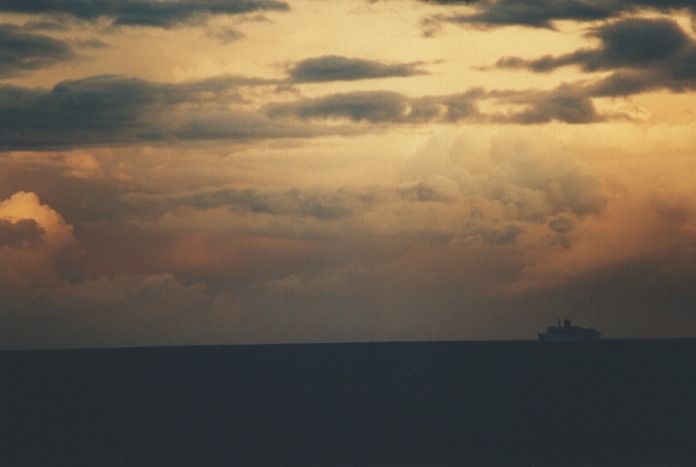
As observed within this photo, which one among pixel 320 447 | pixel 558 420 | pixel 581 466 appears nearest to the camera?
pixel 581 466

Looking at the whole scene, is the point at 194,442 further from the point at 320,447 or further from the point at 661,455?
the point at 661,455

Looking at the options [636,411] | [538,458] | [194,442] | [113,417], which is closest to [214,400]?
[113,417]

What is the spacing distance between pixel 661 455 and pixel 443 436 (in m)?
27.5

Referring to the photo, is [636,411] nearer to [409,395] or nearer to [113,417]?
[409,395]

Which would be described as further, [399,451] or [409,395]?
[409,395]

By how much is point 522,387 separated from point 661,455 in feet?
314

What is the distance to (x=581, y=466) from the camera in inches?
3748

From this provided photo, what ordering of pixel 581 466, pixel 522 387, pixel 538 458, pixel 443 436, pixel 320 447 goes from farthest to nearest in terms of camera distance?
pixel 522 387 < pixel 443 436 < pixel 320 447 < pixel 538 458 < pixel 581 466

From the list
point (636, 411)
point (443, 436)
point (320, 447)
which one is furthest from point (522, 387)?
point (320, 447)

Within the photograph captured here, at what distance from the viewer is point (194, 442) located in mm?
117500

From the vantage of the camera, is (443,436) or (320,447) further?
(443,436)

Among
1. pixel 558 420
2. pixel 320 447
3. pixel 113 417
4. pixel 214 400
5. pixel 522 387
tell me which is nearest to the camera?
pixel 320 447

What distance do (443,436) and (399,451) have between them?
14939 mm

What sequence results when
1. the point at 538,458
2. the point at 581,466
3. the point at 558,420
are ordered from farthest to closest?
the point at 558,420 → the point at 538,458 → the point at 581,466
